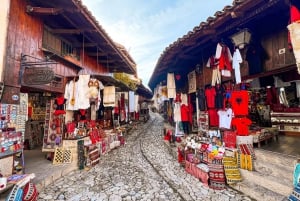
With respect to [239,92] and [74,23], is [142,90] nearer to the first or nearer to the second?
[74,23]

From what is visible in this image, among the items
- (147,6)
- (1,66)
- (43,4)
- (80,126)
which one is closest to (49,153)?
(80,126)

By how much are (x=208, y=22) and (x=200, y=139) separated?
3.78 meters

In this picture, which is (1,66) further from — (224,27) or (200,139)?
(200,139)

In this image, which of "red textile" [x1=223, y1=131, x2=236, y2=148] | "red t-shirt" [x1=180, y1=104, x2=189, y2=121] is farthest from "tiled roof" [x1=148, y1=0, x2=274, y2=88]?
"red textile" [x1=223, y1=131, x2=236, y2=148]

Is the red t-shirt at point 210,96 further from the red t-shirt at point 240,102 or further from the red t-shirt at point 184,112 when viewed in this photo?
the red t-shirt at point 184,112

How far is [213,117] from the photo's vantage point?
Answer: 628 cm

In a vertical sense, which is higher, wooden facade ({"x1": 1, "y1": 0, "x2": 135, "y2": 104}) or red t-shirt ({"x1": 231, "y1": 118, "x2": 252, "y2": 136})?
wooden facade ({"x1": 1, "y1": 0, "x2": 135, "y2": 104})

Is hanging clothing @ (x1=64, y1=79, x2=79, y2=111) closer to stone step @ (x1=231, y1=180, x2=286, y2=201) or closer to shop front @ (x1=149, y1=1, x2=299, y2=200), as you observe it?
shop front @ (x1=149, y1=1, x2=299, y2=200)

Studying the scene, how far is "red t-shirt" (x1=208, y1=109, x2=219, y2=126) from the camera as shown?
20.3ft

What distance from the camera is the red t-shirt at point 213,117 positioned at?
6.18 metres

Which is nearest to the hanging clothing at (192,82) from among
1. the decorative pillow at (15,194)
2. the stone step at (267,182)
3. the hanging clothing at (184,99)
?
the hanging clothing at (184,99)

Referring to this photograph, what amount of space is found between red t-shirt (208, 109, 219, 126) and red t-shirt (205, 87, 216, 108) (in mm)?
261

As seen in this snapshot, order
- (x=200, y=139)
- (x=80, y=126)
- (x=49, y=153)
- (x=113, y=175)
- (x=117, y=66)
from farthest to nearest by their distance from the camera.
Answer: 1. (x=117, y=66)
2. (x=80, y=126)
3. (x=49, y=153)
4. (x=200, y=139)
5. (x=113, y=175)

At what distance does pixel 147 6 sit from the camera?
40.2ft
